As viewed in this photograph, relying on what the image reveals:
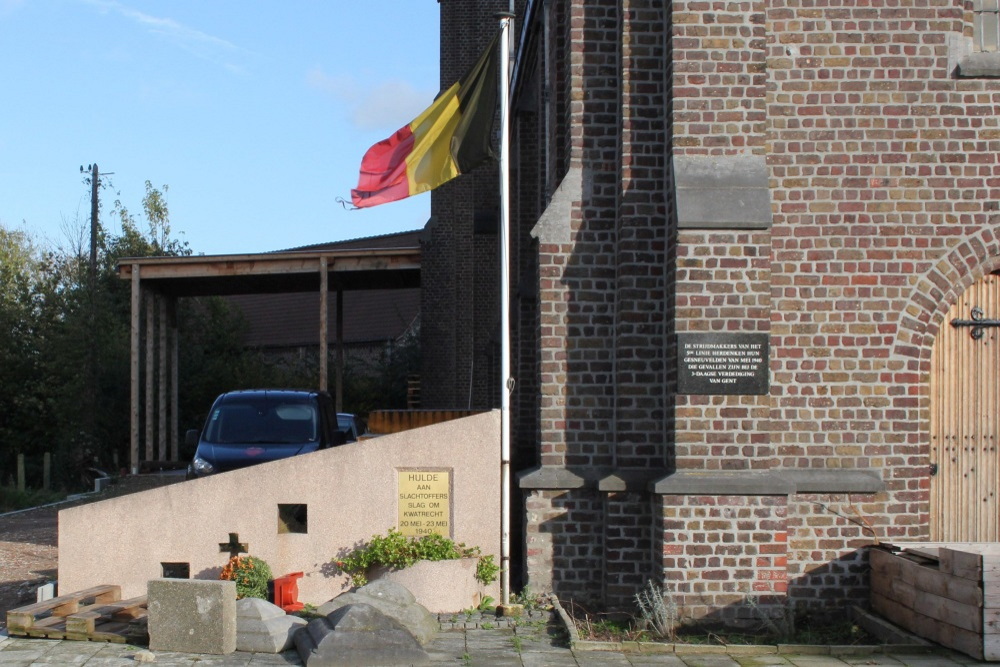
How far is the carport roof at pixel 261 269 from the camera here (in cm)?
2623

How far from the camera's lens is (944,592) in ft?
26.4

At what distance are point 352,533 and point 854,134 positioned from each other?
550 cm

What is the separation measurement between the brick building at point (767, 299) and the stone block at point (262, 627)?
7.79 feet

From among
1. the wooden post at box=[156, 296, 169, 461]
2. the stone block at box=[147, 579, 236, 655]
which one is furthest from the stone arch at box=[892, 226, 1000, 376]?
the wooden post at box=[156, 296, 169, 461]

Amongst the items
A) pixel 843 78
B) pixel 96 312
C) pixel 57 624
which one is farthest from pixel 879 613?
pixel 96 312

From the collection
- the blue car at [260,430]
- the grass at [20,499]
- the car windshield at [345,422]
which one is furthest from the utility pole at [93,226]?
the blue car at [260,430]

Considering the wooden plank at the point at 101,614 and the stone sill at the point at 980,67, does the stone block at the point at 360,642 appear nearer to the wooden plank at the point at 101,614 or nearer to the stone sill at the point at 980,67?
the wooden plank at the point at 101,614

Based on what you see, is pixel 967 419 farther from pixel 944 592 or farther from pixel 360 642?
pixel 360 642

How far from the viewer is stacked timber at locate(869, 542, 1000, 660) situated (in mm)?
7617

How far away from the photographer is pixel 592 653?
27.2 ft

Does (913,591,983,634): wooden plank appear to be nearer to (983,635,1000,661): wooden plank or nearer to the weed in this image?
(983,635,1000,661): wooden plank

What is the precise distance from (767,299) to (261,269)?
19084 mm

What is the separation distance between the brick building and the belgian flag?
186cm

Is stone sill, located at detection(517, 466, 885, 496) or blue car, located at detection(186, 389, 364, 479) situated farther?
blue car, located at detection(186, 389, 364, 479)
